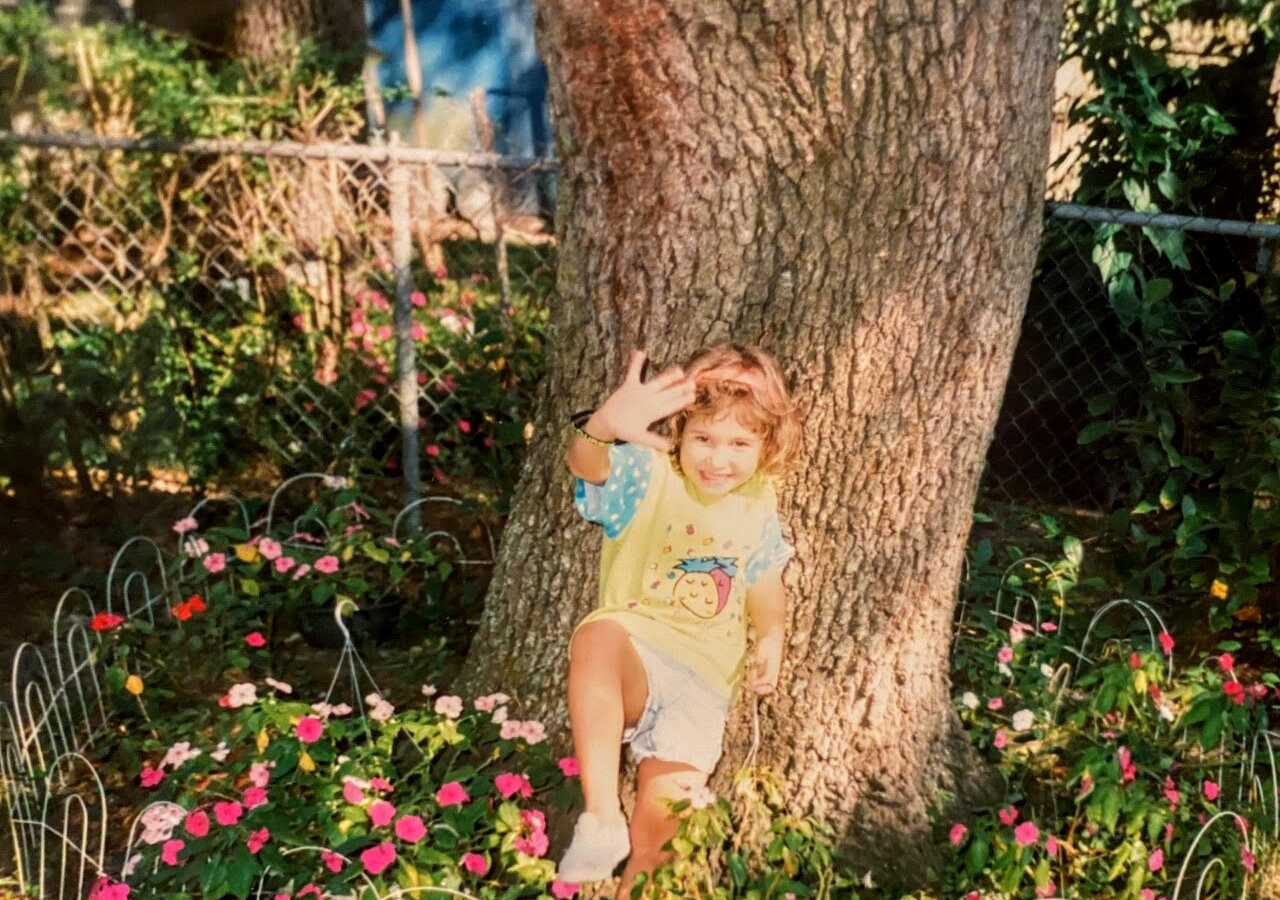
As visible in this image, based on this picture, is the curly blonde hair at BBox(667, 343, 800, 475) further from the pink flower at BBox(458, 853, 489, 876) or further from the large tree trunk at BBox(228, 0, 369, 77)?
the large tree trunk at BBox(228, 0, 369, 77)

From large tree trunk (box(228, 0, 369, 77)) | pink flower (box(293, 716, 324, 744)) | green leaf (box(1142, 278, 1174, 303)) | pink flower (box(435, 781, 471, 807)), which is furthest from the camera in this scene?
large tree trunk (box(228, 0, 369, 77))

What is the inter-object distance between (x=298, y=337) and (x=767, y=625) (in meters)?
3.42

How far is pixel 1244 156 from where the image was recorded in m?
4.09

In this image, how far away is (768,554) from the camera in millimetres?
2498

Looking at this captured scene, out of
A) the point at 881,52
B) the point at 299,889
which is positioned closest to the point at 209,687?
the point at 299,889

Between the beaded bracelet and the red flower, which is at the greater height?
the beaded bracelet

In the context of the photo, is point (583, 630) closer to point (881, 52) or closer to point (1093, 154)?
point (881, 52)

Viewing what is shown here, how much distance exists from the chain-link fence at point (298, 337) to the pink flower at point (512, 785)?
5.49ft

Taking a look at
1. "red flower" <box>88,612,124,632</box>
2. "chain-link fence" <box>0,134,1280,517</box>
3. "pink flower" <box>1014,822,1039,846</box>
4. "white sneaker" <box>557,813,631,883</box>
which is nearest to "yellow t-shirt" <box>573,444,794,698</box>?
"white sneaker" <box>557,813,631,883</box>

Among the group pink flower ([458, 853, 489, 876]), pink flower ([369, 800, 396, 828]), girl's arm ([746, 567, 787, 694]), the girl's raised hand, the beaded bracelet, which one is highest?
the girl's raised hand

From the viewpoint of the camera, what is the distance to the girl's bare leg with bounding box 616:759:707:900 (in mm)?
2545

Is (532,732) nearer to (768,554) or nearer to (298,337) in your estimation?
(768,554)

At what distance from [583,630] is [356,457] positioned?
270 centimetres

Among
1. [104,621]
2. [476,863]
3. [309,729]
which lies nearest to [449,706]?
[309,729]
